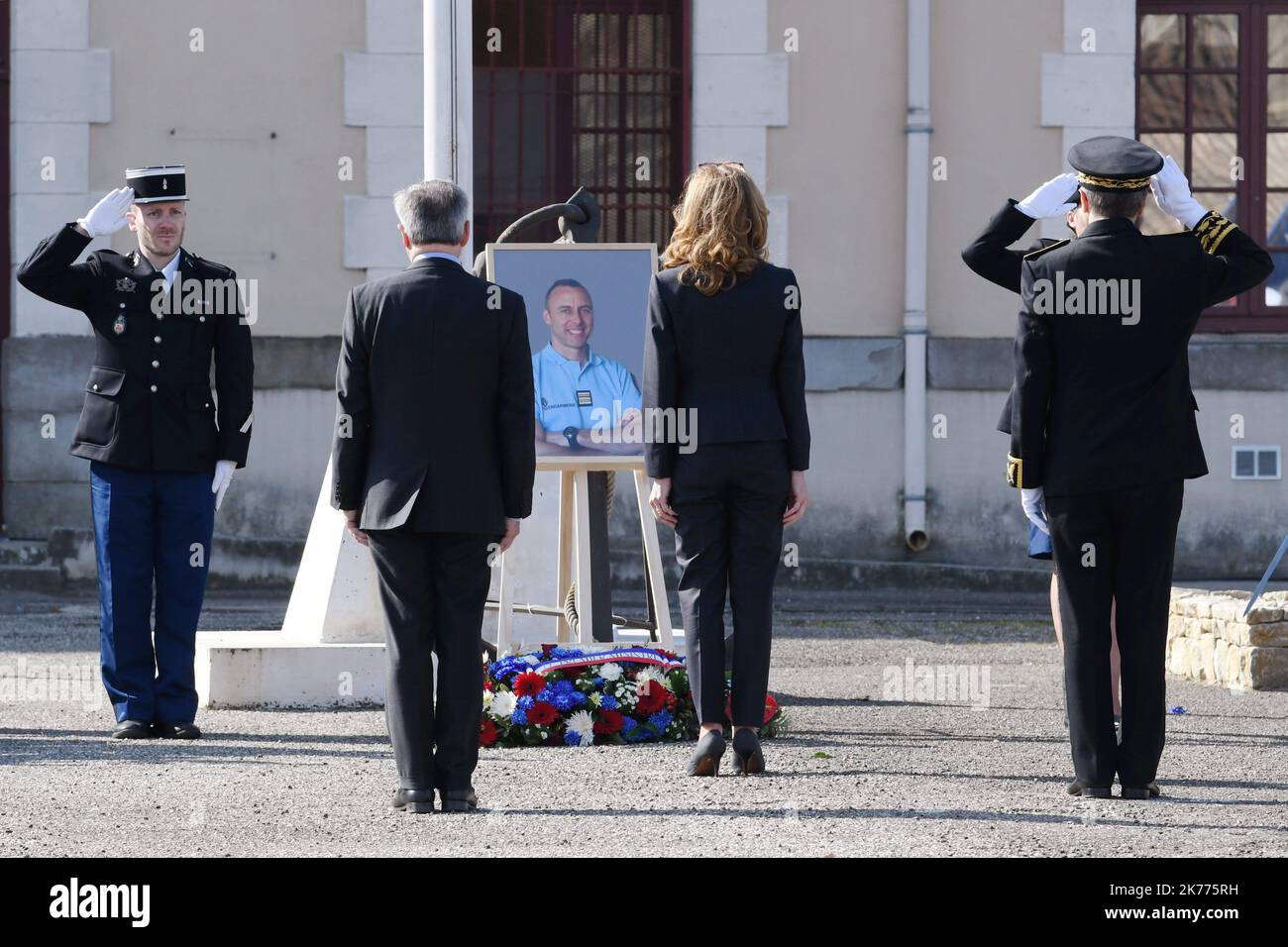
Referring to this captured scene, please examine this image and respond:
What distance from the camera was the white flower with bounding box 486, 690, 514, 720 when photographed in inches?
276

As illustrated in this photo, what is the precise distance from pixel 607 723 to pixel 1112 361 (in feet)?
7.26

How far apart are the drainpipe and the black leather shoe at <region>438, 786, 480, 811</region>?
11.6 ft

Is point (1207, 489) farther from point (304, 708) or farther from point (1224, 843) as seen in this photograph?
point (1224, 843)

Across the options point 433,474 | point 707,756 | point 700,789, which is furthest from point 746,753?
point 433,474

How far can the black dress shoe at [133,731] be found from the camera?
710 centimetres

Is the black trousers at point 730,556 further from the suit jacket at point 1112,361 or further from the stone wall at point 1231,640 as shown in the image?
the stone wall at point 1231,640

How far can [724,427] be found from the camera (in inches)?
240

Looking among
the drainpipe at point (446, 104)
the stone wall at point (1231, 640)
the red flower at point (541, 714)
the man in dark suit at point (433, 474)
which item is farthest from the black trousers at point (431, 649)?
the stone wall at point (1231, 640)

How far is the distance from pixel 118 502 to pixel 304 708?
1.21 metres

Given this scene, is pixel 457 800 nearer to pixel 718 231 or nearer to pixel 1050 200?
pixel 718 231

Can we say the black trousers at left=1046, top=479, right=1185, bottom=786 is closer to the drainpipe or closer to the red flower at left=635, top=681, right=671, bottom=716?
the red flower at left=635, top=681, right=671, bottom=716

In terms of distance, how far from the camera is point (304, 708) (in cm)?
798

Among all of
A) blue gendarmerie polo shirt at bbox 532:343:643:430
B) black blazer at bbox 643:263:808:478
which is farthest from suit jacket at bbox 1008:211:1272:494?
blue gendarmerie polo shirt at bbox 532:343:643:430

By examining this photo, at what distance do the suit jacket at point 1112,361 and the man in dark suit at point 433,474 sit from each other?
54.4 inches
